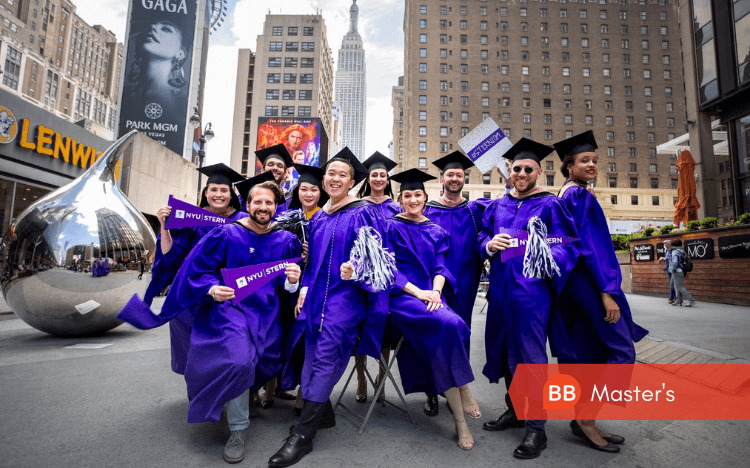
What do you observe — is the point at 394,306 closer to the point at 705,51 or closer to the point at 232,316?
the point at 232,316

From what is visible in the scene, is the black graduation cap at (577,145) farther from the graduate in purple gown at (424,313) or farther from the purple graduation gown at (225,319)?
the purple graduation gown at (225,319)

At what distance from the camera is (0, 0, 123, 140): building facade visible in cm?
5819

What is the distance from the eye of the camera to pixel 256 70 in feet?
216

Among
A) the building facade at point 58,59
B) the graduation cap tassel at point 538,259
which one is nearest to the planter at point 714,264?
the graduation cap tassel at point 538,259

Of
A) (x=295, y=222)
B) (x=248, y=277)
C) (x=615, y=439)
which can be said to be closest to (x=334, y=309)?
(x=248, y=277)

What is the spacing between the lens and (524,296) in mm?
3111

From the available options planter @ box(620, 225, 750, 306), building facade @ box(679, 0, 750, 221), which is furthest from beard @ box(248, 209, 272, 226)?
building facade @ box(679, 0, 750, 221)

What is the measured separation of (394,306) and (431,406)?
1.18 meters

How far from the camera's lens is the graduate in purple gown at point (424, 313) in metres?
3.07

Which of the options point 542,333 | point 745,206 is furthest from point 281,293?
point 745,206

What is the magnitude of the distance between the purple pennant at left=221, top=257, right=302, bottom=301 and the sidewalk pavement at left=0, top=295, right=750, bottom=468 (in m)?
1.21

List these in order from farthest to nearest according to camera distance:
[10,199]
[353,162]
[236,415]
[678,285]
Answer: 1. [10,199]
2. [678,285]
3. [353,162]
4. [236,415]

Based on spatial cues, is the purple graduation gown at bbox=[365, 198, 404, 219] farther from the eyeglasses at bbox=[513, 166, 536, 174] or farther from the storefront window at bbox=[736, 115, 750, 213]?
the storefront window at bbox=[736, 115, 750, 213]
